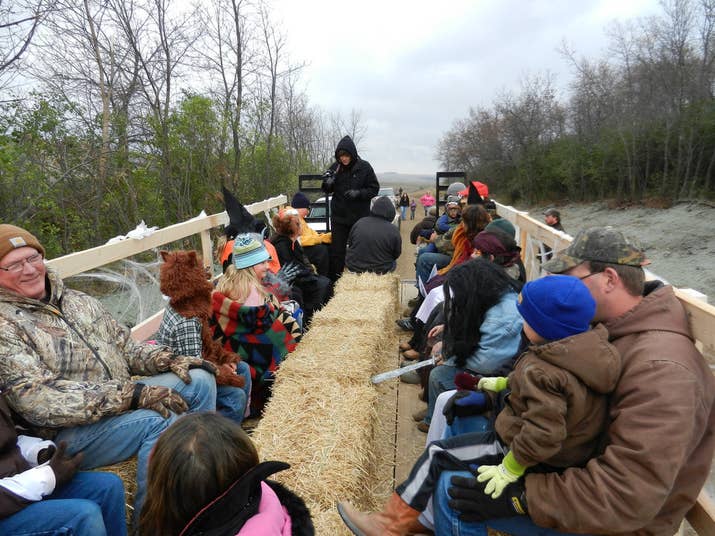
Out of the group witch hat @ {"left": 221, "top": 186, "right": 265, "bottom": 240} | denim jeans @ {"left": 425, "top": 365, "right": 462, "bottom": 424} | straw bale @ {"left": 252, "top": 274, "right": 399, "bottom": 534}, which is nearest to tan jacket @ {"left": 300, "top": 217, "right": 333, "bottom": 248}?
witch hat @ {"left": 221, "top": 186, "right": 265, "bottom": 240}

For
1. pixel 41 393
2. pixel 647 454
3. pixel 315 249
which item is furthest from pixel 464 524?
pixel 315 249

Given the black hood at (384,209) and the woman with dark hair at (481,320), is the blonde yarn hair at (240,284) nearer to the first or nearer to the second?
the woman with dark hair at (481,320)

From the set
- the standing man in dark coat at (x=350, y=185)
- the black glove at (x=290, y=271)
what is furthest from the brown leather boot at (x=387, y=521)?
the standing man in dark coat at (x=350, y=185)

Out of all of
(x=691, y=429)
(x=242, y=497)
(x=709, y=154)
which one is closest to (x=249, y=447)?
(x=242, y=497)

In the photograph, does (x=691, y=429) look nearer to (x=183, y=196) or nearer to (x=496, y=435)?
(x=496, y=435)

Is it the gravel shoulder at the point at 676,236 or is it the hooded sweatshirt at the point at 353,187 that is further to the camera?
the gravel shoulder at the point at 676,236

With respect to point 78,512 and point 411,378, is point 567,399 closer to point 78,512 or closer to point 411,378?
point 78,512

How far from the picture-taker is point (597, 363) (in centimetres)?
139

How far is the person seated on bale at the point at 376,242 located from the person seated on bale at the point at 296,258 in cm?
72

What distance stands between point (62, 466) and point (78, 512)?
19cm

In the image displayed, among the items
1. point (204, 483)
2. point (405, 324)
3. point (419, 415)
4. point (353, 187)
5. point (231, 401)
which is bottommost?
point (419, 415)

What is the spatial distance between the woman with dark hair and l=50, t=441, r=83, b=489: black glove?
1.78 meters

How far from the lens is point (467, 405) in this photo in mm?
2051

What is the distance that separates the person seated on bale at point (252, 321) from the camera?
3041mm
